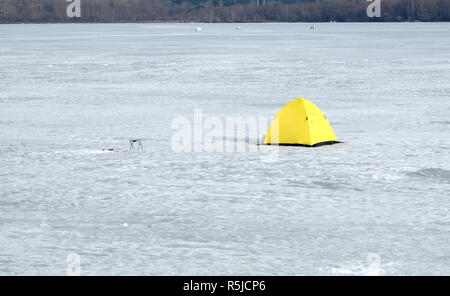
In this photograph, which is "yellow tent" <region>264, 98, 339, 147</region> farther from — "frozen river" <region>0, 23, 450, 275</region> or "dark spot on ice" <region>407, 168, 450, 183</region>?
"dark spot on ice" <region>407, 168, 450, 183</region>

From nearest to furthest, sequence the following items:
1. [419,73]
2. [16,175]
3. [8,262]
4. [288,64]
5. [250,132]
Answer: [8,262], [16,175], [250,132], [419,73], [288,64]

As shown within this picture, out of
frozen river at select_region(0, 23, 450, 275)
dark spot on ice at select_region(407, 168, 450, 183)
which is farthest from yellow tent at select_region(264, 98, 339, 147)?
dark spot on ice at select_region(407, 168, 450, 183)

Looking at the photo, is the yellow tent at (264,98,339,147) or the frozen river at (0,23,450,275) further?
the yellow tent at (264,98,339,147)

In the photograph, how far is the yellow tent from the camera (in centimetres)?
1363

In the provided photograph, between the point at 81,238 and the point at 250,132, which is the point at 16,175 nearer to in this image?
the point at 81,238

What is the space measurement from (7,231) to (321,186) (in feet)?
12.9

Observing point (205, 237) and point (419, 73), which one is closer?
point (205, 237)

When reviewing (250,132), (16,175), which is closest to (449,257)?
(16,175)

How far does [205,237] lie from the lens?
7945 millimetres

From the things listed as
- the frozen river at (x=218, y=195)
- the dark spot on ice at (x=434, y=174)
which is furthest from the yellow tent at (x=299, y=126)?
the dark spot on ice at (x=434, y=174)

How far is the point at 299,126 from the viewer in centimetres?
1374

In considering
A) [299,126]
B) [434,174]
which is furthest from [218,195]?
[299,126]

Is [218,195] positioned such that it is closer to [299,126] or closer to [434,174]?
[434,174]

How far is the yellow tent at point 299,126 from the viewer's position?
13.6 metres
